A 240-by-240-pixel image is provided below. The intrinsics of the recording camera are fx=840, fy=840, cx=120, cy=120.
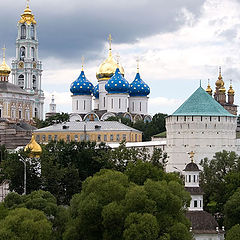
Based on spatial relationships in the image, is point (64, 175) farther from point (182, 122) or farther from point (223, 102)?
point (223, 102)

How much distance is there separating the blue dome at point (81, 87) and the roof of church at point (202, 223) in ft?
161

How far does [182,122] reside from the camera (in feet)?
183

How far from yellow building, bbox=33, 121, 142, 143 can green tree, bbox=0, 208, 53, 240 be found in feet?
131

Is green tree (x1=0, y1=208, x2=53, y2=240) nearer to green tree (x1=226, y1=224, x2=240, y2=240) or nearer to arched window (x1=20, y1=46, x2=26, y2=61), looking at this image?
green tree (x1=226, y1=224, x2=240, y2=240)

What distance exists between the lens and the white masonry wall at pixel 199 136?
182ft

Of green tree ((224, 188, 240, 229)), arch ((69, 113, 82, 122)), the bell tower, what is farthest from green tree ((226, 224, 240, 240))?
the bell tower

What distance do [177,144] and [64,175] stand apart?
559 inches

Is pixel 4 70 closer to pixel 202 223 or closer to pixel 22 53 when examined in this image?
pixel 22 53

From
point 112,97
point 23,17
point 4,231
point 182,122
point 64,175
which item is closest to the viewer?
point 4,231

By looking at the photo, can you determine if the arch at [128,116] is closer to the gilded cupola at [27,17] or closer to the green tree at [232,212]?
the gilded cupola at [27,17]

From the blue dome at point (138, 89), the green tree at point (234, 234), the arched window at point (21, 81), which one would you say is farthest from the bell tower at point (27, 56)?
the green tree at point (234, 234)

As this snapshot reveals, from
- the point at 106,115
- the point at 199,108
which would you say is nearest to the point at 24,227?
the point at 199,108

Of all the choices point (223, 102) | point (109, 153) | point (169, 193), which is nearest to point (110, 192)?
point (169, 193)

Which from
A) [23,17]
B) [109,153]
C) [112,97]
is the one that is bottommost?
[109,153]
